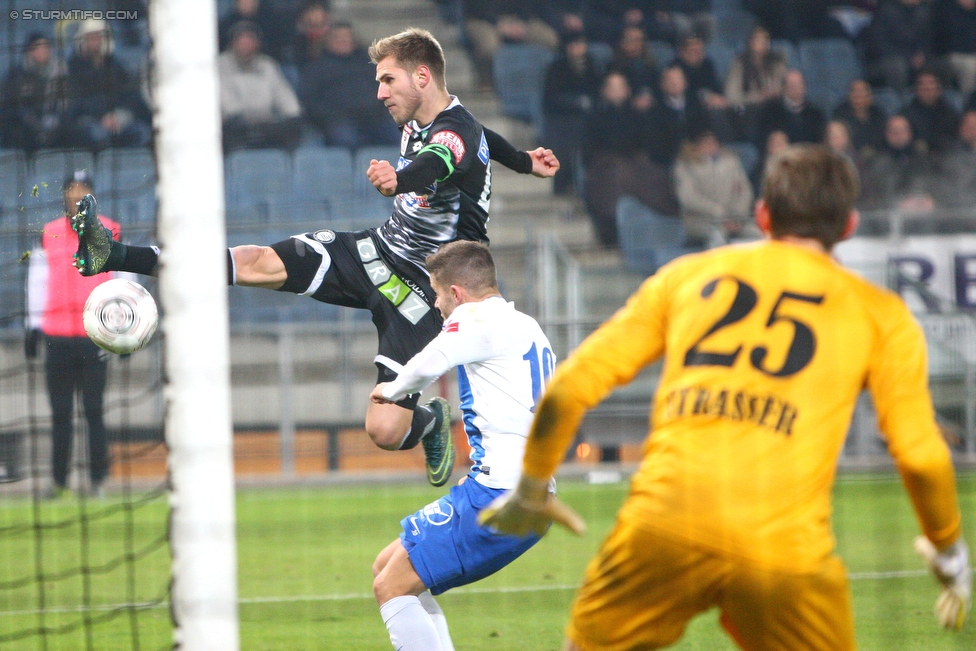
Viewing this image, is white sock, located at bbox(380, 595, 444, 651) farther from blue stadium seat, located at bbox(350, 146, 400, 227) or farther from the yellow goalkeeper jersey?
blue stadium seat, located at bbox(350, 146, 400, 227)

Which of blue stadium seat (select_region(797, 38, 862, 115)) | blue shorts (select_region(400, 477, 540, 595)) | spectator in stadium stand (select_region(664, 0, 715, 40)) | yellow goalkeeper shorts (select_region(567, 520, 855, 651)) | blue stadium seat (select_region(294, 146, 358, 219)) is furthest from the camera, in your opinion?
spectator in stadium stand (select_region(664, 0, 715, 40))

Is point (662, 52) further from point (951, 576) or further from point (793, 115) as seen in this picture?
point (951, 576)

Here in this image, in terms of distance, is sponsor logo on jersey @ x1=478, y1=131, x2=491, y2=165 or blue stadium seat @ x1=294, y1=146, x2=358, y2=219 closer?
sponsor logo on jersey @ x1=478, y1=131, x2=491, y2=165

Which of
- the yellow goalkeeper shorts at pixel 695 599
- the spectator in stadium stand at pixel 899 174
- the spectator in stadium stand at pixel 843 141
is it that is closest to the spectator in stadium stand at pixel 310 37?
the spectator in stadium stand at pixel 843 141

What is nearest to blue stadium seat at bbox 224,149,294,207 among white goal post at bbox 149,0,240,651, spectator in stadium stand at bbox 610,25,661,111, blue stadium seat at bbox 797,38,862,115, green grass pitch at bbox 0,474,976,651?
green grass pitch at bbox 0,474,976,651

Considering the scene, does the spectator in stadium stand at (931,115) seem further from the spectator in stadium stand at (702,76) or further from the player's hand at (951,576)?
the player's hand at (951,576)

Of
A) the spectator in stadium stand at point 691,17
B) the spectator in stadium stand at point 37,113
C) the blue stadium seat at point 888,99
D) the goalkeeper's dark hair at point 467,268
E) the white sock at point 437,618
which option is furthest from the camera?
the spectator in stadium stand at point 691,17

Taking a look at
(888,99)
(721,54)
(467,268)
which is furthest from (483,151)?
(888,99)

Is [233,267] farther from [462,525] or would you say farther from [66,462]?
[66,462]

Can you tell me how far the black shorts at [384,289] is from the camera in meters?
5.23

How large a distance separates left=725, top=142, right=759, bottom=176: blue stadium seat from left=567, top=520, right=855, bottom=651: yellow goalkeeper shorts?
1123 cm

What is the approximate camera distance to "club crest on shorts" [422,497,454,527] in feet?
12.8

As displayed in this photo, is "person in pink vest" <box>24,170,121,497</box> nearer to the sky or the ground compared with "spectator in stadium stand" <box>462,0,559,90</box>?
nearer to the ground

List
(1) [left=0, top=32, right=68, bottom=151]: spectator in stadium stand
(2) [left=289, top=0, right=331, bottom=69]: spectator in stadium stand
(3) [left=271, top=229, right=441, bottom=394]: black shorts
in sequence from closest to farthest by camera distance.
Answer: (3) [left=271, top=229, right=441, bottom=394]: black shorts
(1) [left=0, top=32, right=68, bottom=151]: spectator in stadium stand
(2) [left=289, top=0, right=331, bottom=69]: spectator in stadium stand
